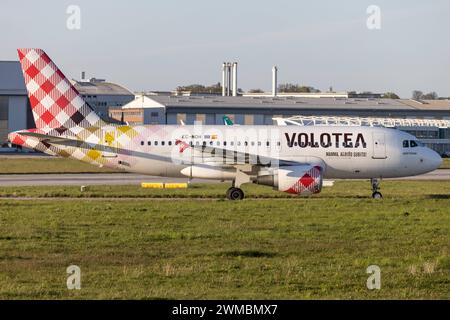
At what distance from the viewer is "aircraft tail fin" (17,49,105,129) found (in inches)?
1826

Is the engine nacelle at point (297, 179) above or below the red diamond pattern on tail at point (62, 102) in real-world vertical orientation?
below

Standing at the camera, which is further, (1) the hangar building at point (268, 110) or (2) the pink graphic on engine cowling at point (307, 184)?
(1) the hangar building at point (268, 110)

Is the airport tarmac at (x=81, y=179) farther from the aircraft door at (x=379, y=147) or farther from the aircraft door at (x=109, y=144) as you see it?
the aircraft door at (x=379, y=147)

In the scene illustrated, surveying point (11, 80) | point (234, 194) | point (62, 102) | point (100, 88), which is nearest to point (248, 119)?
point (11, 80)

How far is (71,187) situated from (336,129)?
51.7 feet

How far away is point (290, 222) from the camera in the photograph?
34562mm

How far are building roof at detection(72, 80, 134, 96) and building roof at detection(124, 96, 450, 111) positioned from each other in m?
34.9

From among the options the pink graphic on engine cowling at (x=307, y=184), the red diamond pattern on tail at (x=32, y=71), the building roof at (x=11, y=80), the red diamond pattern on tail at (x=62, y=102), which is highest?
the building roof at (x=11, y=80)

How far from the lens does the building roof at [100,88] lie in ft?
574

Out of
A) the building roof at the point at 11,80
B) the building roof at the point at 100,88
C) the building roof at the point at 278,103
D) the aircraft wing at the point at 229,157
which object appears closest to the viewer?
the aircraft wing at the point at 229,157

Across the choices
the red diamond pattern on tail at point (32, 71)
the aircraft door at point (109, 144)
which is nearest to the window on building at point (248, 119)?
the aircraft door at point (109, 144)

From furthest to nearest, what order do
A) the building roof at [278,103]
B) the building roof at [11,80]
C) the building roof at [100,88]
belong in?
the building roof at [100,88] < the building roof at [278,103] < the building roof at [11,80]

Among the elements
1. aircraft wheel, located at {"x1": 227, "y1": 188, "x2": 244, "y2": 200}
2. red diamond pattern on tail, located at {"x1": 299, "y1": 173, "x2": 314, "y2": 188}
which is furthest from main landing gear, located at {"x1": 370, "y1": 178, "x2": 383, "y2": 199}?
aircraft wheel, located at {"x1": 227, "y1": 188, "x2": 244, "y2": 200}
